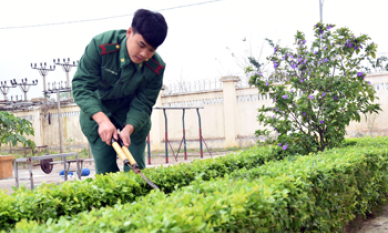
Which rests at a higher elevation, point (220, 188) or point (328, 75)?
point (328, 75)

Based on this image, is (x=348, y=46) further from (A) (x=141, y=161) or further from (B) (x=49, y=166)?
(B) (x=49, y=166)

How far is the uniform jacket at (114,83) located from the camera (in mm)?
2797

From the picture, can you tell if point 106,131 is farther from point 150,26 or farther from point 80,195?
point 150,26

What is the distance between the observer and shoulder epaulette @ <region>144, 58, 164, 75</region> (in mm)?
2930

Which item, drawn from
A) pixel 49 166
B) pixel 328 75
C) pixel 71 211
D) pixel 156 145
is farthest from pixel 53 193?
pixel 156 145

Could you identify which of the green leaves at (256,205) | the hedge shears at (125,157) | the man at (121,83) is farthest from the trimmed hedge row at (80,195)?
the man at (121,83)

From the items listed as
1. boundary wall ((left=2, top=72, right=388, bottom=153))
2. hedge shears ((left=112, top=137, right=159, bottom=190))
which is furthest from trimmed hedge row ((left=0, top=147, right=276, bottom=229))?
boundary wall ((left=2, top=72, right=388, bottom=153))

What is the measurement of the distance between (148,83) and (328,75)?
305cm

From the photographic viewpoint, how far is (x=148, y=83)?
3041mm

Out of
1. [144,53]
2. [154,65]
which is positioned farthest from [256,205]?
[154,65]

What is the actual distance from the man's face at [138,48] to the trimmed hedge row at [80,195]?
819mm

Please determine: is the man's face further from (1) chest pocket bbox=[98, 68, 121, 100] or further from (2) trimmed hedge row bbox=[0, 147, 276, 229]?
(2) trimmed hedge row bbox=[0, 147, 276, 229]

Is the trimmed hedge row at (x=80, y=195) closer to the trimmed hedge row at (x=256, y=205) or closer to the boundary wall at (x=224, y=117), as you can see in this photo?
the trimmed hedge row at (x=256, y=205)

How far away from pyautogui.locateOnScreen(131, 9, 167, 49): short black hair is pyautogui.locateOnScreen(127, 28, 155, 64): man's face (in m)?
0.04
